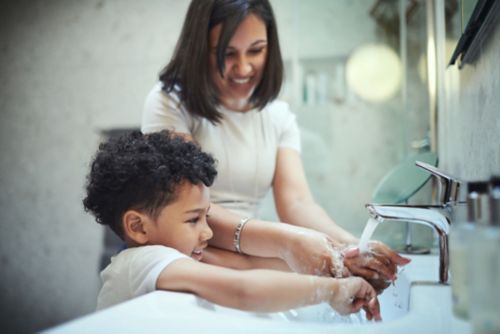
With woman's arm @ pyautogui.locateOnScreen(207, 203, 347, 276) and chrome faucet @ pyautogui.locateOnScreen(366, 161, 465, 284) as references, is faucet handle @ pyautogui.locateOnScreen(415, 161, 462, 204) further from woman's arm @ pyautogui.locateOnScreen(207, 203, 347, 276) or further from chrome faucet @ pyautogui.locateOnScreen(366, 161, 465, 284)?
woman's arm @ pyautogui.locateOnScreen(207, 203, 347, 276)

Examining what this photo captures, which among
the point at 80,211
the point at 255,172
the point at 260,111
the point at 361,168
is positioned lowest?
the point at 80,211

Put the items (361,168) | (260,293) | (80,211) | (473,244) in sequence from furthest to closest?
(80,211) < (361,168) < (260,293) < (473,244)

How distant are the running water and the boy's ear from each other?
395 mm

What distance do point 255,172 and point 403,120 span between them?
3.32 ft

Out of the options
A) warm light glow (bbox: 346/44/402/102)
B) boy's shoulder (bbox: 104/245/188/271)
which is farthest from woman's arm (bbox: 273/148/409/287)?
warm light glow (bbox: 346/44/402/102)

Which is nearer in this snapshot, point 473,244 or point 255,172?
point 473,244

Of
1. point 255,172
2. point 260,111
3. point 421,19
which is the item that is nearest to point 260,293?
point 255,172

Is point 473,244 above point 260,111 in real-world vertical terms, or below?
below

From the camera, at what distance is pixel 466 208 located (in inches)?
19.7

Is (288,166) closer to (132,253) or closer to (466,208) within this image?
(132,253)

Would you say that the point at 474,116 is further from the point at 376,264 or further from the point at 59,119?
the point at 59,119

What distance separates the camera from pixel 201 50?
1.15 metres

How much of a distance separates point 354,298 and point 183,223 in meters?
0.33

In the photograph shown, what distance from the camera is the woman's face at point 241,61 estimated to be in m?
1.16
